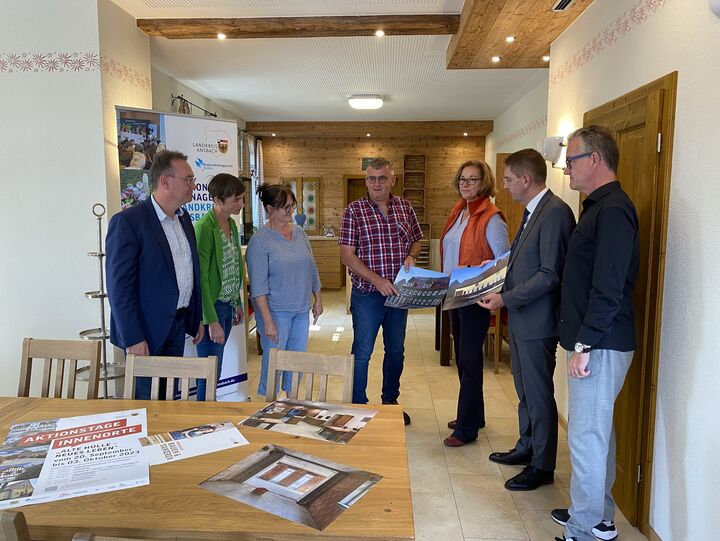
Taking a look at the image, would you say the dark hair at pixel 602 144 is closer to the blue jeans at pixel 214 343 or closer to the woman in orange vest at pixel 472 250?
the woman in orange vest at pixel 472 250

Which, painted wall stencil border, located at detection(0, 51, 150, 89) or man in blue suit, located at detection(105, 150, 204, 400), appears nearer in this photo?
man in blue suit, located at detection(105, 150, 204, 400)

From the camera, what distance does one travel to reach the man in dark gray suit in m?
2.16

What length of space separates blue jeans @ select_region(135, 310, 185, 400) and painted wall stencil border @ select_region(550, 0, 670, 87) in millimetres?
2467

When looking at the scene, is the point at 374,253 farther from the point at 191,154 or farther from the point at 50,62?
the point at 50,62

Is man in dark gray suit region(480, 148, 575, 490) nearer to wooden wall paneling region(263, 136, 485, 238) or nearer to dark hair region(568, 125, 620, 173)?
dark hair region(568, 125, 620, 173)

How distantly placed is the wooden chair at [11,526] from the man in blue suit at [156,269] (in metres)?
1.38

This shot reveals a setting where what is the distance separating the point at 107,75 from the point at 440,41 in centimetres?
252

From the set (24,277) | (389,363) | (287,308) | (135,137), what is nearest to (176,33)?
(135,137)

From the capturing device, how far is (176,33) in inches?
149

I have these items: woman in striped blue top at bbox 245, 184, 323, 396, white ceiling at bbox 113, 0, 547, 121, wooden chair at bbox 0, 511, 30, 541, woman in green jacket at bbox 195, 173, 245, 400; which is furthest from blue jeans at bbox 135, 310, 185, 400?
white ceiling at bbox 113, 0, 547, 121

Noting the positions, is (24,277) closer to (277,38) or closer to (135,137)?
(135,137)

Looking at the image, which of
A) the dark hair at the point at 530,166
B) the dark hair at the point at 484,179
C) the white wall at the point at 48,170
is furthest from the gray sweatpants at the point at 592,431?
the white wall at the point at 48,170

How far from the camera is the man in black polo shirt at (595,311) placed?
5.68 feet

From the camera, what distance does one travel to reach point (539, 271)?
2180mm
